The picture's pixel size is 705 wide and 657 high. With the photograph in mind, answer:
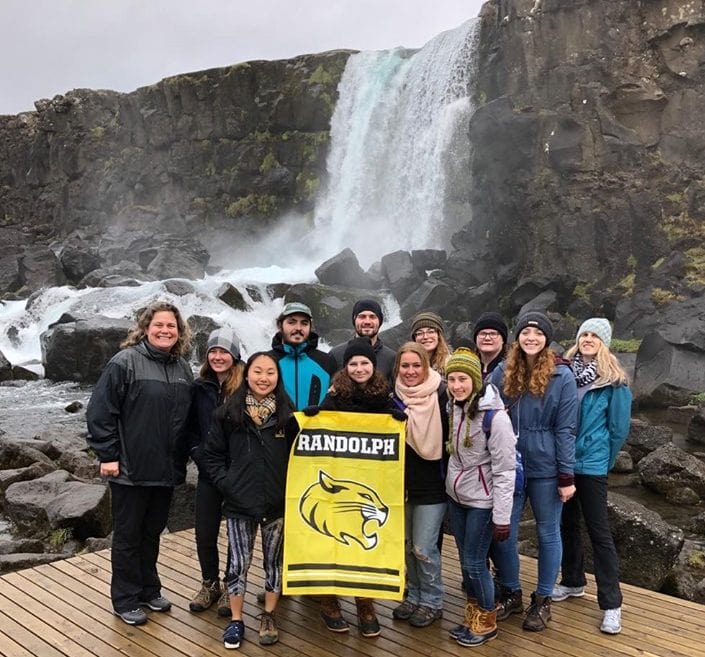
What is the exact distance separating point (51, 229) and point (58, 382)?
37235mm

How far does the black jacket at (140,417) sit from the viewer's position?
5.21m

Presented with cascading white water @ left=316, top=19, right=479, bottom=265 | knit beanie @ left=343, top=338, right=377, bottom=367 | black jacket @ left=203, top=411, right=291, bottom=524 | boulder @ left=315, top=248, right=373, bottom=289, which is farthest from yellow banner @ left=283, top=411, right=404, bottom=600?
cascading white water @ left=316, top=19, right=479, bottom=265

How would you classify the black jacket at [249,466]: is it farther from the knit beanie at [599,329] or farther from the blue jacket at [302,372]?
the knit beanie at [599,329]

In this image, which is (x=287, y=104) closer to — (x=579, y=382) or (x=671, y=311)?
(x=671, y=311)

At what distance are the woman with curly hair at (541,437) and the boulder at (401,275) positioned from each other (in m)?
23.0

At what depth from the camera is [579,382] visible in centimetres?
544

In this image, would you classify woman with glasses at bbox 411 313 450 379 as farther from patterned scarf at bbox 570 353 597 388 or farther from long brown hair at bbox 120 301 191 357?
long brown hair at bbox 120 301 191 357

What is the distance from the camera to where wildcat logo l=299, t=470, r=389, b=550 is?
4.96m

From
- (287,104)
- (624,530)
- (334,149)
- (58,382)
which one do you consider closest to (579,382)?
(624,530)

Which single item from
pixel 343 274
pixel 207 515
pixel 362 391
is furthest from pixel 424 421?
pixel 343 274

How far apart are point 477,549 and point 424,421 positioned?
0.95 m

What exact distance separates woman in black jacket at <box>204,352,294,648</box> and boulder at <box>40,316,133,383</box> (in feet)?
61.7

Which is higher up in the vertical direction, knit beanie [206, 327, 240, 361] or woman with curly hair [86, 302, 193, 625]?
knit beanie [206, 327, 240, 361]

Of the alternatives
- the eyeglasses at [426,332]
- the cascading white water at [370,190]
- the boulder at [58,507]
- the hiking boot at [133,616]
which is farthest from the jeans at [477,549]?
the cascading white water at [370,190]
